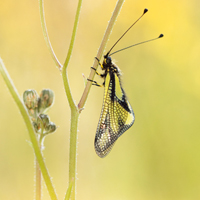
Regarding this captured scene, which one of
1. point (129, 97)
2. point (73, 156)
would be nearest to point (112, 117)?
point (73, 156)

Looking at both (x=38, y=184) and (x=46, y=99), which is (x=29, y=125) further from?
(x=46, y=99)

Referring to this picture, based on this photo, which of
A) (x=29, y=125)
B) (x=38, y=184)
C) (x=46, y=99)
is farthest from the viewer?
(x=46, y=99)

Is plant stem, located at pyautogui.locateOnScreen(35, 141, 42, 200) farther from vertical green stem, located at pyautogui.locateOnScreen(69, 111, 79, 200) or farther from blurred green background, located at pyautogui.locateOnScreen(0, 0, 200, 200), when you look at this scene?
blurred green background, located at pyautogui.locateOnScreen(0, 0, 200, 200)

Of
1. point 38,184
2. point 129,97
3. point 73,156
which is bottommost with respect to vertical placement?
point 129,97

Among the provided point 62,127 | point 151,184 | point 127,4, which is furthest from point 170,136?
point 127,4

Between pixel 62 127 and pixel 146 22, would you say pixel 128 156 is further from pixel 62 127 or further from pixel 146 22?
pixel 146 22

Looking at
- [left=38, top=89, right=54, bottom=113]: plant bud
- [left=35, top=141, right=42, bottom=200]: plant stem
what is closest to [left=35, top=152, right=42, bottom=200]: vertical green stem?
[left=35, top=141, right=42, bottom=200]: plant stem

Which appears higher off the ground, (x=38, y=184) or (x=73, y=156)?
(x=73, y=156)

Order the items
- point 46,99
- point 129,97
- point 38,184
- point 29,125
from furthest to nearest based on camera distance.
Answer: point 129,97 < point 46,99 < point 38,184 < point 29,125
